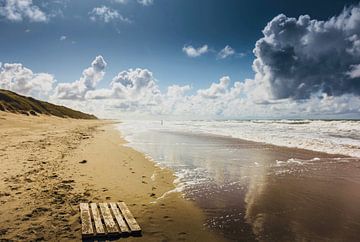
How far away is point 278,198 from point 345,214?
2.08 metres

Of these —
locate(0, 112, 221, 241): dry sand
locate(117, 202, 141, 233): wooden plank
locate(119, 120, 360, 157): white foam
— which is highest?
locate(119, 120, 360, 157): white foam

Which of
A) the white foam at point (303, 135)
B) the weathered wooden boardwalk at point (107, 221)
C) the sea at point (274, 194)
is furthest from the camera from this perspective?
the white foam at point (303, 135)

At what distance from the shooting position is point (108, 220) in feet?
23.2

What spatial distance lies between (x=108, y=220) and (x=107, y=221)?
0.21 feet

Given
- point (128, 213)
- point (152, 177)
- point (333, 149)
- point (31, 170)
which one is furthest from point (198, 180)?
point (333, 149)

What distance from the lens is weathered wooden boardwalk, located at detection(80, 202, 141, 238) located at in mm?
6488

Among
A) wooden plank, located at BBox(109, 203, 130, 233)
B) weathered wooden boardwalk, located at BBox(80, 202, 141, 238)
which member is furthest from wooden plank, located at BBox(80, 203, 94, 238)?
wooden plank, located at BBox(109, 203, 130, 233)

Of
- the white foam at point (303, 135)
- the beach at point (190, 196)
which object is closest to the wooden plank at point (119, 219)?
the beach at point (190, 196)

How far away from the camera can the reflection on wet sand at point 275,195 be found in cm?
702

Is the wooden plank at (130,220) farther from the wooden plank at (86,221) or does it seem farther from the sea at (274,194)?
the sea at (274,194)

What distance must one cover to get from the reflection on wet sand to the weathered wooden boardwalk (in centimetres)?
211

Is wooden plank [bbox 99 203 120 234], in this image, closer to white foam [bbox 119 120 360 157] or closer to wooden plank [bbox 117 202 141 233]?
wooden plank [bbox 117 202 141 233]

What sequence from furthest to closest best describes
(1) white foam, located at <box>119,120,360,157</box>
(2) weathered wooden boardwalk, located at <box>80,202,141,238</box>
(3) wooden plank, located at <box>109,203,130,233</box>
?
(1) white foam, located at <box>119,120,360,157</box> → (3) wooden plank, located at <box>109,203,130,233</box> → (2) weathered wooden boardwalk, located at <box>80,202,141,238</box>

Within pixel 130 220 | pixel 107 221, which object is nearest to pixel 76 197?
pixel 107 221
